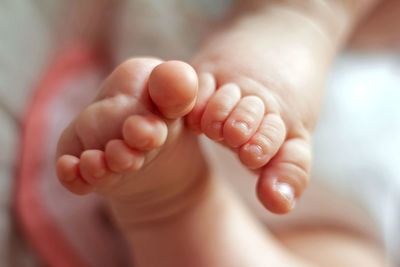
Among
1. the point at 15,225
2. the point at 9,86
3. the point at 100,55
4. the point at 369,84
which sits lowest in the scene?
the point at 15,225

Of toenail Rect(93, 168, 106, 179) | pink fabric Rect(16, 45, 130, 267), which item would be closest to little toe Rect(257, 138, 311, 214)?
toenail Rect(93, 168, 106, 179)

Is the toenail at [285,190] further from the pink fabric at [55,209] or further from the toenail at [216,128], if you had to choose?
the pink fabric at [55,209]

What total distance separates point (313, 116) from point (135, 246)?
186 millimetres

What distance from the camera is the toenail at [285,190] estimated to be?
312 millimetres

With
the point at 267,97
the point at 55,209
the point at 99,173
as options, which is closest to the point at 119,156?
the point at 99,173

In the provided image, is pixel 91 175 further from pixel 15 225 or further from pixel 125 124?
pixel 15 225

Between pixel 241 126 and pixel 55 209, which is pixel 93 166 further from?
pixel 55 209

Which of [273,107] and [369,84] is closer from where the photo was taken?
[273,107]

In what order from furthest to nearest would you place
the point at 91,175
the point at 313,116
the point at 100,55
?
1. the point at 100,55
2. the point at 313,116
3. the point at 91,175

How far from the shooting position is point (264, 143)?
1.01 ft

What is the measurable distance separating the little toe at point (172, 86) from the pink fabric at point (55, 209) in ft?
0.68

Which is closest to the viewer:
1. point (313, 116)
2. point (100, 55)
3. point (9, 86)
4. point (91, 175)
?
point (91, 175)

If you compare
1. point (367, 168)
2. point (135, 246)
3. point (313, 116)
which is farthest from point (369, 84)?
point (135, 246)

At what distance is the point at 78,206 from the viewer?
50 cm
